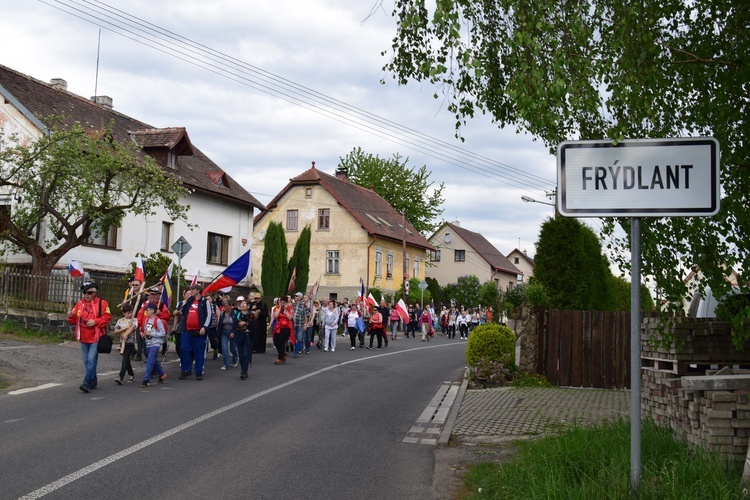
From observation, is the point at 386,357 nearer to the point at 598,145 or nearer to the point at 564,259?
the point at 564,259

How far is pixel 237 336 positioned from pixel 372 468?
28.1 feet

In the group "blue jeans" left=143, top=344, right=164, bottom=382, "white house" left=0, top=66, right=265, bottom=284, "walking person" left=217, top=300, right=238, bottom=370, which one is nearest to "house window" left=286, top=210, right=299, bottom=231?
"white house" left=0, top=66, right=265, bottom=284

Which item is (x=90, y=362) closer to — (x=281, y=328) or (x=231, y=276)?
(x=231, y=276)

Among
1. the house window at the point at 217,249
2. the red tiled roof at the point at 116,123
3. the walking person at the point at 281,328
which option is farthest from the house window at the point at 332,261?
the walking person at the point at 281,328

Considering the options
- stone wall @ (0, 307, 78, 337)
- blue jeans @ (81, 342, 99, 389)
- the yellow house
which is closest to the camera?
blue jeans @ (81, 342, 99, 389)

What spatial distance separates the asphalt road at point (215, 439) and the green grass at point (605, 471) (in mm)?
819

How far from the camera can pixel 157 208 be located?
3266 cm

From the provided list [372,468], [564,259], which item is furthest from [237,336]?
[372,468]

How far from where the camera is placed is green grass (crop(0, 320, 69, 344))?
20.3 m

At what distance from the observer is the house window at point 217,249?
36219 mm

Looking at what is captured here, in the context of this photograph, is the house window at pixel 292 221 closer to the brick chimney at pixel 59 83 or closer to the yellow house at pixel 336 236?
the yellow house at pixel 336 236

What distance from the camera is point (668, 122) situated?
276 inches

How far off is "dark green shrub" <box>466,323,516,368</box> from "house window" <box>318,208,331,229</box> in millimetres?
38712

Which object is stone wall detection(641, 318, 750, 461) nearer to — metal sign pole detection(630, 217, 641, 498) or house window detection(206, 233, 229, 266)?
metal sign pole detection(630, 217, 641, 498)
